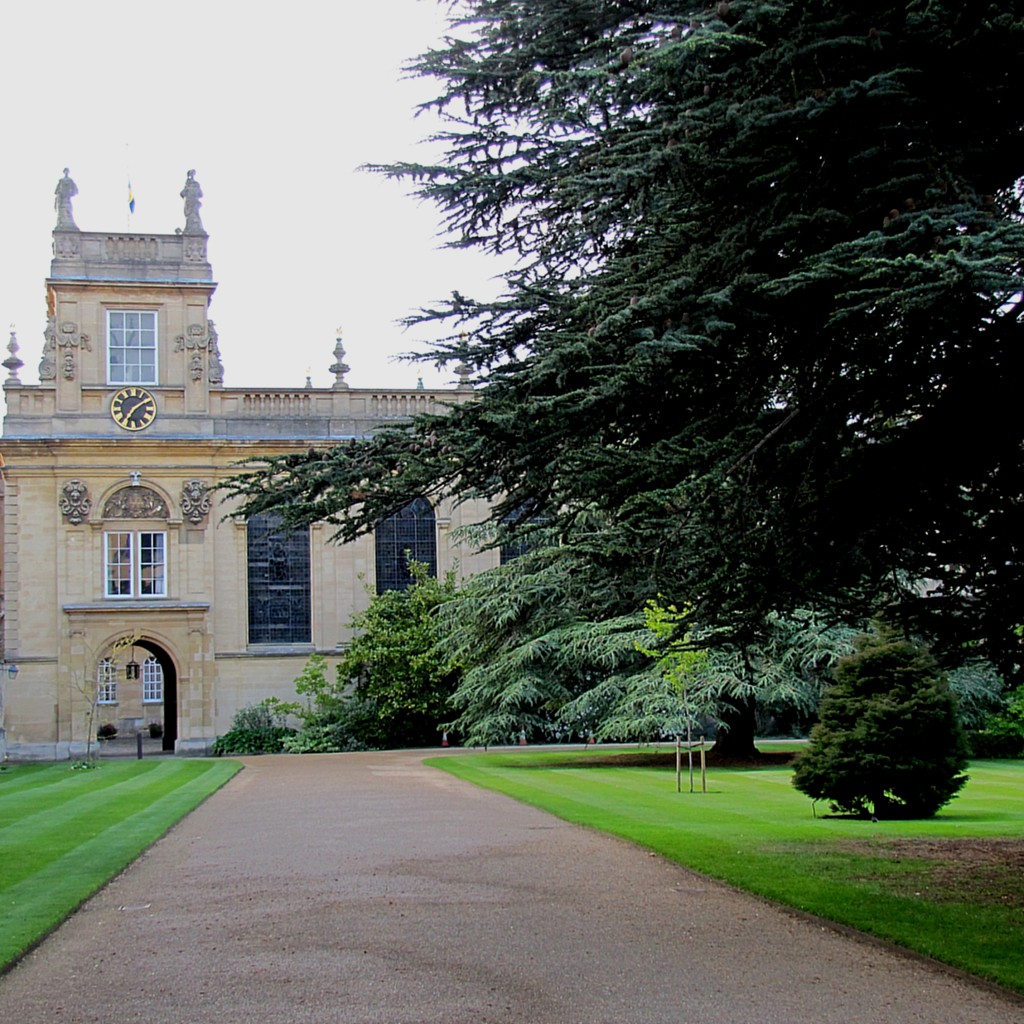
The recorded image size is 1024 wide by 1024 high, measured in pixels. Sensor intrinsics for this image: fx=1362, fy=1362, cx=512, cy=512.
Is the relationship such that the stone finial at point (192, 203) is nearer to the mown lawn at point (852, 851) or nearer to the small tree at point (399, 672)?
the small tree at point (399, 672)

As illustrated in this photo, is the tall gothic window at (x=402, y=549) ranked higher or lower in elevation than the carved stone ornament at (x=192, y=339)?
lower

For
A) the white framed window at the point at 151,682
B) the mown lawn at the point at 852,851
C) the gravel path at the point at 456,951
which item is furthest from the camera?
the white framed window at the point at 151,682

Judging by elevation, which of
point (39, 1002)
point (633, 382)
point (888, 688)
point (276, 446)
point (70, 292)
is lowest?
point (39, 1002)

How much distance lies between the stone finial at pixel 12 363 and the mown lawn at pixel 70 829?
16.4 meters

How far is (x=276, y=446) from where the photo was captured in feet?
142

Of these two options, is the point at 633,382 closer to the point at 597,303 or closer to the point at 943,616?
the point at 597,303

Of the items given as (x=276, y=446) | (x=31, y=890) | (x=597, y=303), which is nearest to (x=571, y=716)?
(x=276, y=446)

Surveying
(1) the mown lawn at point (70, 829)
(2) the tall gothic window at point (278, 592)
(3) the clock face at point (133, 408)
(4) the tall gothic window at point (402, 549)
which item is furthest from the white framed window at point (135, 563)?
(1) the mown lawn at point (70, 829)

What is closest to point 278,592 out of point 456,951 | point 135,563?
point 135,563

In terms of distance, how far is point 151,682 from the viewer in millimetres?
65438

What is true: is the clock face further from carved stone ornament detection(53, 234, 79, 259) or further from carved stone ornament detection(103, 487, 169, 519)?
carved stone ornament detection(53, 234, 79, 259)

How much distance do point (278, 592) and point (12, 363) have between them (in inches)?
443

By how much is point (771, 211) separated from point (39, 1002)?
6.21 metres

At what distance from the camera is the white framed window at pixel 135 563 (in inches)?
1666
